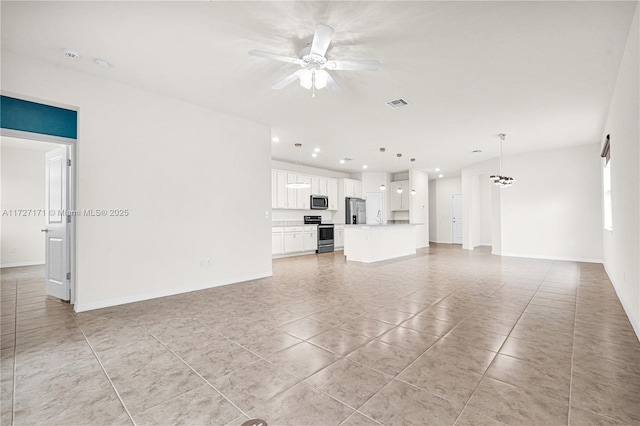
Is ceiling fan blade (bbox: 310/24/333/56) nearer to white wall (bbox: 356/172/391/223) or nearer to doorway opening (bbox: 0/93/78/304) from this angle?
doorway opening (bbox: 0/93/78/304)

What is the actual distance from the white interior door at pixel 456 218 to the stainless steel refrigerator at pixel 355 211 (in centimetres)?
389

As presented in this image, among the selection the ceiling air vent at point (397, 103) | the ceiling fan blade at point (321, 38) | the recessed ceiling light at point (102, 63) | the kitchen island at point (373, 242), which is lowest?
the kitchen island at point (373, 242)

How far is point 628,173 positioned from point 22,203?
444 inches

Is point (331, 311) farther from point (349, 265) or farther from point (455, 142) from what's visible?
point (455, 142)

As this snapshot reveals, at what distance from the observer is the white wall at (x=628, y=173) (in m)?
2.78

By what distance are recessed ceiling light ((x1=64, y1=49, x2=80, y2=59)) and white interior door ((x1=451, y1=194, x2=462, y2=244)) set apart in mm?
12161

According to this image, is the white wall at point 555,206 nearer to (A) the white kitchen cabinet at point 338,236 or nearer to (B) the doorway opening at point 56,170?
(A) the white kitchen cabinet at point 338,236

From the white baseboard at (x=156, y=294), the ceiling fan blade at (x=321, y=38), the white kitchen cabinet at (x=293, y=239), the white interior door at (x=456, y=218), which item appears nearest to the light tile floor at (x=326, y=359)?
the white baseboard at (x=156, y=294)

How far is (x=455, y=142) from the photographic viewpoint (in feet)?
22.8

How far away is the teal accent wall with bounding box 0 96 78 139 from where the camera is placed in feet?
11.1

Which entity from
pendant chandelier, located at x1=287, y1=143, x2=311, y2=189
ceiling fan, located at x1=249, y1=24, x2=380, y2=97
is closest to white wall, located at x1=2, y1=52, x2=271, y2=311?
pendant chandelier, located at x1=287, y1=143, x2=311, y2=189

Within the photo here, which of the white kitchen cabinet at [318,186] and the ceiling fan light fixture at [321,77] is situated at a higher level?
the ceiling fan light fixture at [321,77]

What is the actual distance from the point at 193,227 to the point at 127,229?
89cm

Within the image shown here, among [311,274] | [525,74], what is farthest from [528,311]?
[311,274]
